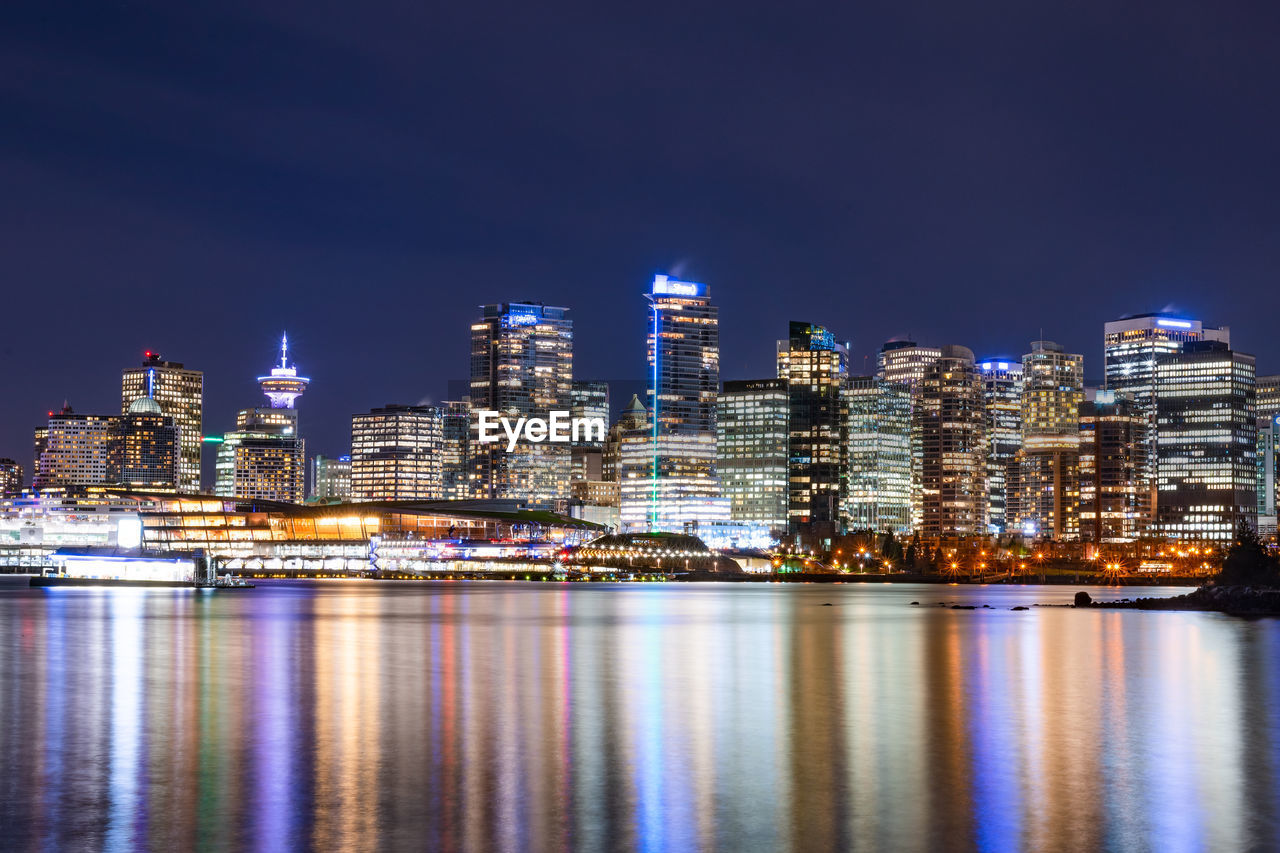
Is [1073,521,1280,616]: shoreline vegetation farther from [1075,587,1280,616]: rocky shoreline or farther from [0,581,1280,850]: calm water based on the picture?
[0,581,1280,850]: calm water

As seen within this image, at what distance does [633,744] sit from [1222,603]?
110m

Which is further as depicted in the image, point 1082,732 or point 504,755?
point 1082,732

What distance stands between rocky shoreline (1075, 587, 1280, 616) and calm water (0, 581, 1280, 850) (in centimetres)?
4990

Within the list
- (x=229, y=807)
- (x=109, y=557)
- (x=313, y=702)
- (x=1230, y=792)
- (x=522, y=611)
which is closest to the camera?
(x=229, y=807)

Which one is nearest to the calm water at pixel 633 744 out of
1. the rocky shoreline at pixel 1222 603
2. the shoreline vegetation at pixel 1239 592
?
the rocky shoreline at pixel 1222 603

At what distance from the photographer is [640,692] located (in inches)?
2032

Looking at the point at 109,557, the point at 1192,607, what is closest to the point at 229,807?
the point at 1192,607

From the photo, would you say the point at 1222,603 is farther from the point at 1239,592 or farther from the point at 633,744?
the point at 633,744

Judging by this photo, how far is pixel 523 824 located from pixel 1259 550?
131481 millimetres

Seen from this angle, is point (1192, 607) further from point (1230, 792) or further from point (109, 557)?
point (109, 557)

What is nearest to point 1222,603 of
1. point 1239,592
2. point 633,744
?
point 1239,592

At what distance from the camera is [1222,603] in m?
133

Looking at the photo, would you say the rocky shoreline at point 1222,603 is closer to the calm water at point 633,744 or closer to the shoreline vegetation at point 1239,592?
the shoreline vegetation at point 1239,592

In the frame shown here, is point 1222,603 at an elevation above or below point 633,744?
below
